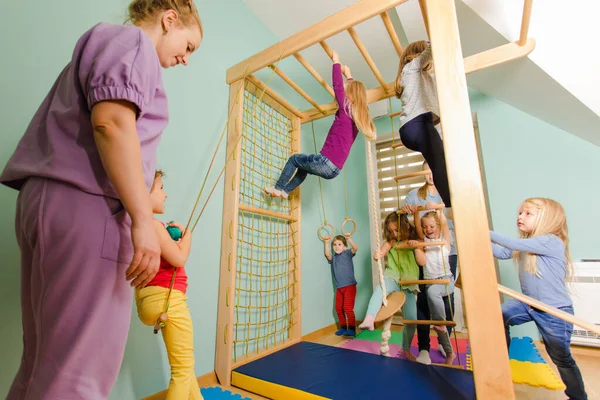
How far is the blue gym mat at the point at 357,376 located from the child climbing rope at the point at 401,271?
367 mm

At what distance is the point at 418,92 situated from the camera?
4.98ft

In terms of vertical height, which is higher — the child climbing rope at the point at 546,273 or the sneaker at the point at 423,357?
the child climbing rope at the point at 546,273

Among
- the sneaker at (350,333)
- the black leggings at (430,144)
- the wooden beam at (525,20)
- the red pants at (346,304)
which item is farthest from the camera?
the red pants at (346,304)

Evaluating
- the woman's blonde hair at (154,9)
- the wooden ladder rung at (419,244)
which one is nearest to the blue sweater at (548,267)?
the wooden ladder rung at (419,244)

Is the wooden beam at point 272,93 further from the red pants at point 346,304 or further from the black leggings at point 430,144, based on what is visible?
the red pants at point 346,304

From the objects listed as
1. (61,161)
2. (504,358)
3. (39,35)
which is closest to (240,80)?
(39,35)

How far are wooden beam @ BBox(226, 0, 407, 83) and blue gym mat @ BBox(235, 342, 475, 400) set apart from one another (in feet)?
5.56

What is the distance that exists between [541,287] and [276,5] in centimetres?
254

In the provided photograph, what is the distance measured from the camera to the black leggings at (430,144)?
1.40 m

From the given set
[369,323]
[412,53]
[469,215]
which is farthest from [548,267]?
[412,53]

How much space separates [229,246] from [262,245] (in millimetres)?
379

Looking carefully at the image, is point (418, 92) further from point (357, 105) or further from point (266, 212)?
point (266, 212)

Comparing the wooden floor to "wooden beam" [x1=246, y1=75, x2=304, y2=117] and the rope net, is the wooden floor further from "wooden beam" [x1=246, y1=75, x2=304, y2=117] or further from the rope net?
"wooden beam" [x1=246, y1=75, x2=304, y2=117]

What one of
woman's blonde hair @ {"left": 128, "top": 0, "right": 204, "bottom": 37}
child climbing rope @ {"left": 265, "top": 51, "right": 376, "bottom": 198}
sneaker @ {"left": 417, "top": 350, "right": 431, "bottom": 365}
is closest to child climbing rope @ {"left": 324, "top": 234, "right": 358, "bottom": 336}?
sneaker @ {"left": 417, "top": 350, "right": 431, "bottom": 365}
